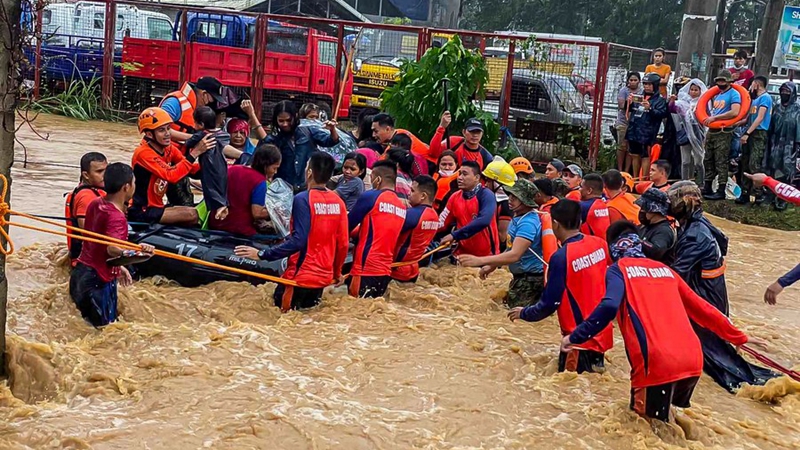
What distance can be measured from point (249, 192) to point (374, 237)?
1.49 metres

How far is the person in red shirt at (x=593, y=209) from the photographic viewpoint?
28.7ft

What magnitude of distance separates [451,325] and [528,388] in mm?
1507

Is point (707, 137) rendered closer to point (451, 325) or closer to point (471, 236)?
point (471, 236)

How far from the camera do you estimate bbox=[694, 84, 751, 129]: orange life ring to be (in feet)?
49.1

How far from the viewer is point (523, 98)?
56.0 ft

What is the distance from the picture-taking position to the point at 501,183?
30.8 feet

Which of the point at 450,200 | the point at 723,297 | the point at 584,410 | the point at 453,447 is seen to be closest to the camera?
the point at 453,447

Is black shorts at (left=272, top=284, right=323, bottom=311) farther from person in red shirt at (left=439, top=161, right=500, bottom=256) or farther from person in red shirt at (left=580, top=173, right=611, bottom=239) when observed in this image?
person in red shirt at (left=580, top=173, right=611, bottom=239)

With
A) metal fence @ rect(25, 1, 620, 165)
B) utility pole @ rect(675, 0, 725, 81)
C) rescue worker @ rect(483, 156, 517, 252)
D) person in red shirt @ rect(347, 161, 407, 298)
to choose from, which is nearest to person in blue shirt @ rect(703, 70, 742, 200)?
metal fence @ rect(25, 1, 620, 165)

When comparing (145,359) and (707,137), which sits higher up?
(707,137)

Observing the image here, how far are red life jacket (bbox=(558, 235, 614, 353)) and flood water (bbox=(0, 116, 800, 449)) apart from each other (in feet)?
1.65

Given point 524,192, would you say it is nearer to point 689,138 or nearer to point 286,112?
point 286,112

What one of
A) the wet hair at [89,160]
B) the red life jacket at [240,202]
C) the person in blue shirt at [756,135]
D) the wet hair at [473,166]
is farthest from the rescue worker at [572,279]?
the person in blue shirt at [756,135]

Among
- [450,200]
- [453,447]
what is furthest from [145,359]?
[450,200]
